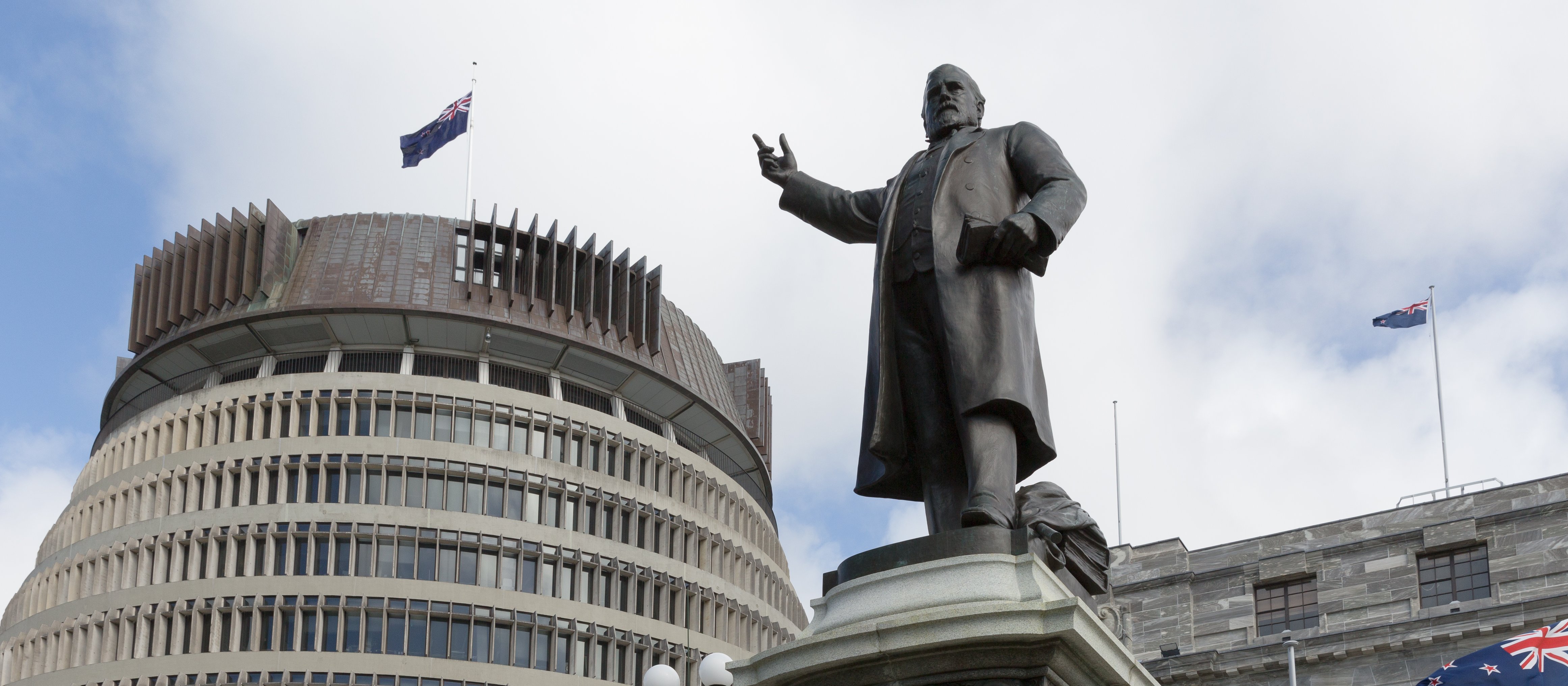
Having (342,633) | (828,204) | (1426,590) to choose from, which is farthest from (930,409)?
(342,633)

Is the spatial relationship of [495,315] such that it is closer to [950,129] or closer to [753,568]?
[753,568]

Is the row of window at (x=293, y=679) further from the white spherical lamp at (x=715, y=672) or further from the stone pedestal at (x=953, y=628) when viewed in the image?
the stone pedestal at (x=953, y=628)

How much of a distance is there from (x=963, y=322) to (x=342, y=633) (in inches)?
2842

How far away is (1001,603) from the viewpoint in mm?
5645

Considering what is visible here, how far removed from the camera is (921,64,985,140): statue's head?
748 cm

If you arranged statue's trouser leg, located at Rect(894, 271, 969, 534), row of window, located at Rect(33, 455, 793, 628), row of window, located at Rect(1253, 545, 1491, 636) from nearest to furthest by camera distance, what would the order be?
statue's trouser leg, located at Rect(894, 271, 969, 534) < row of window, located at Rect(1253, 545, 1491, 636) < row of window, located at Rect(33, 455, 793, 628)

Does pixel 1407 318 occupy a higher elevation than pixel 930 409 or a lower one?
higher

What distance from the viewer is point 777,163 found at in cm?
785

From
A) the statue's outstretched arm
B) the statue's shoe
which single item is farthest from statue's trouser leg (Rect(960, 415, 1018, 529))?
the statue's outstretched arm

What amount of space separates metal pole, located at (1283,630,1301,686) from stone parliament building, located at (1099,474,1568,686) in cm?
33

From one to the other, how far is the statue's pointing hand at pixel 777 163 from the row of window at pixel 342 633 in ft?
231

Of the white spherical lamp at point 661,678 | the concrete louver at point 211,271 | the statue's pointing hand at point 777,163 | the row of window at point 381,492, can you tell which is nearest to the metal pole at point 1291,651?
the white spherical lamp at point 661,678

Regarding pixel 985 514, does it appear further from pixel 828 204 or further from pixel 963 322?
A: pixel 828 204

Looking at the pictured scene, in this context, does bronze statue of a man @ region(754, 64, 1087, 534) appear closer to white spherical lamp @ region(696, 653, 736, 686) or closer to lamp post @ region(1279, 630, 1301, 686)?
white spherical lamp @ region(696, 653, 736, 686)
